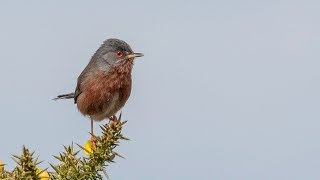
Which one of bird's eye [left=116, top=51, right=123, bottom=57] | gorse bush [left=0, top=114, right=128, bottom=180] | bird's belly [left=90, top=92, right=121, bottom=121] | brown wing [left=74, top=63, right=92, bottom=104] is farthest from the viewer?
brown wing [left=74, top=63, right=92, bottom=104]

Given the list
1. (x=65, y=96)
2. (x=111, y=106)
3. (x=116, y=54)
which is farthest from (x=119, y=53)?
(x=65, y=96)

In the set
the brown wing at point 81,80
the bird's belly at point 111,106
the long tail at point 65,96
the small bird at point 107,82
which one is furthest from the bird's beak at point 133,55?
the long tail at point 65,96

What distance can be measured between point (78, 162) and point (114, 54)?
18.0 ft

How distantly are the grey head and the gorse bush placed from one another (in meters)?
5.08

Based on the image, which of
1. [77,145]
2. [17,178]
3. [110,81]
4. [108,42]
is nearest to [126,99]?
[110,81]

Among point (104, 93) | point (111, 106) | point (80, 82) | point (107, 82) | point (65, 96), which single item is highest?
point (65, 96)

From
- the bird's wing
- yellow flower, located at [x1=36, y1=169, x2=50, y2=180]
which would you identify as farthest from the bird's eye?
yellow flower, located at [x1=36, y1=169, x2=50, y2=180]

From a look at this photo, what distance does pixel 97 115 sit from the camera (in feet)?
26.6

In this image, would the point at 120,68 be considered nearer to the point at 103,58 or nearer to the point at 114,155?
the point at 103,58

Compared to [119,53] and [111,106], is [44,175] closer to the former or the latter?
[111,106]

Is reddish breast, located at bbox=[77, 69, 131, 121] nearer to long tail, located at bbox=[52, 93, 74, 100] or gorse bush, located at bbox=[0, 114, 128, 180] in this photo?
long tail, located at bbox=[52, 93, 74, 100]

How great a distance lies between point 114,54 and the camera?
27.1 ft

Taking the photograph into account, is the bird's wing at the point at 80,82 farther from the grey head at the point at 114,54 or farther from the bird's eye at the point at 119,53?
the bird's eye at the point at 119,53

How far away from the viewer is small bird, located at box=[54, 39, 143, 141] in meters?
7.87
